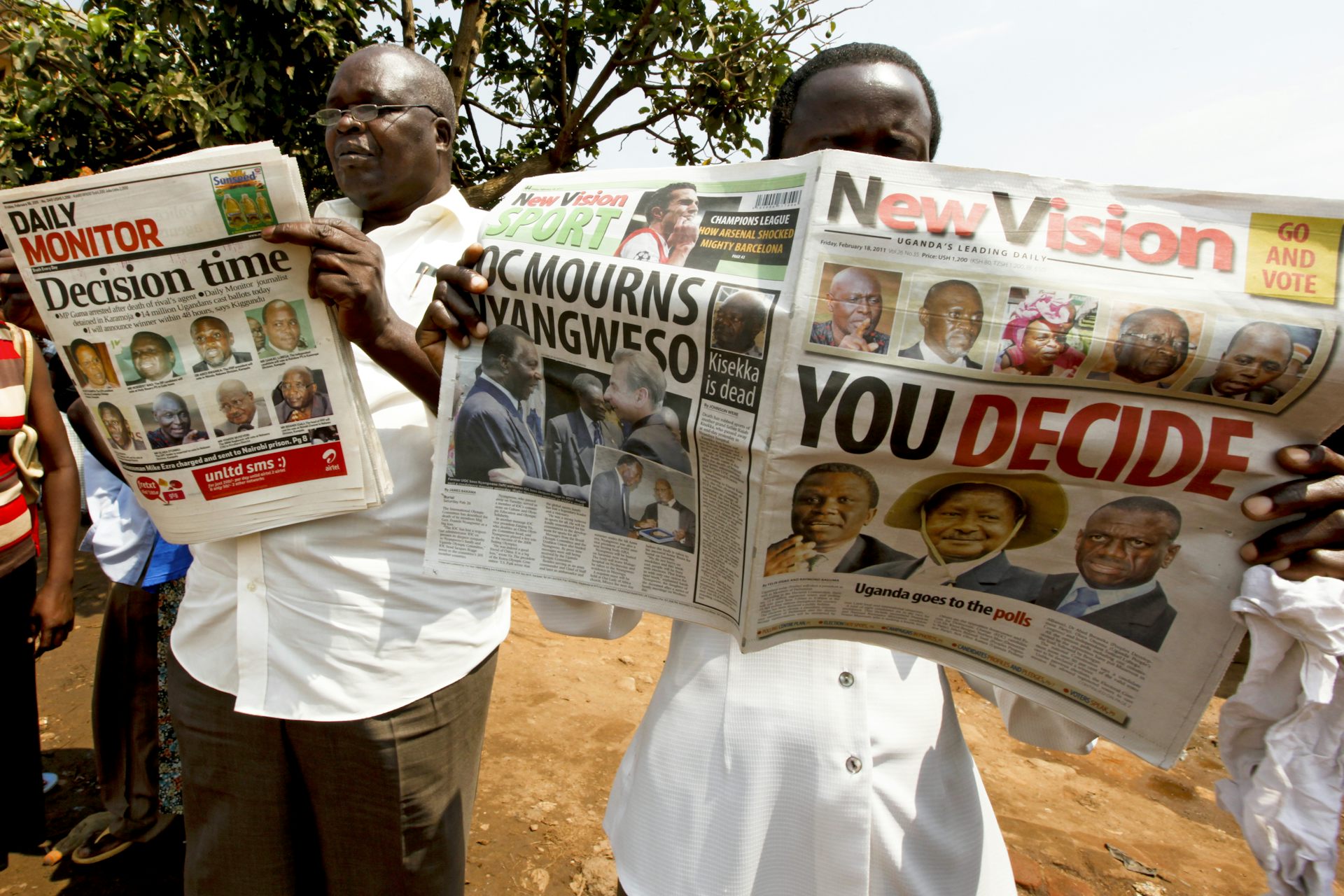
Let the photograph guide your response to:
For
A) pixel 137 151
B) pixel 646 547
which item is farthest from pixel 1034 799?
pixel 137 151

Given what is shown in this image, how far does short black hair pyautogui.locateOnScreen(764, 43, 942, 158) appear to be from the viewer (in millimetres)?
1064

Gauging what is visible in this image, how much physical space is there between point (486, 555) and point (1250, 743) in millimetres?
948

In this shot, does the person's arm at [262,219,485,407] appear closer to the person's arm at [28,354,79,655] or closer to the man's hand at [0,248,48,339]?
the man's hand at [0,248,48,339]

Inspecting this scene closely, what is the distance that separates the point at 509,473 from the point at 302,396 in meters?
A: 0.45

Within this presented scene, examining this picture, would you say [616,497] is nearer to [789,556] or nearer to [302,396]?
[789,556]

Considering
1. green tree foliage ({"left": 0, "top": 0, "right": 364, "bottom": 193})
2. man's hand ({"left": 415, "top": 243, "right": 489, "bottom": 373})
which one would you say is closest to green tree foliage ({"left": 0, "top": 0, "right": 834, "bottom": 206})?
green tree foliage ({"left": 0, "top": 0, "right": 364, "bottom": 193})

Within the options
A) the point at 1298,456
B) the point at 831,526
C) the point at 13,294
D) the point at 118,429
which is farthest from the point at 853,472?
the point at 13,294

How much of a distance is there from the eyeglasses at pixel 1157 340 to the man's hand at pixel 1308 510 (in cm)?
14

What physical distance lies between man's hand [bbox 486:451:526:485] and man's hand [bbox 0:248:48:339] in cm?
98

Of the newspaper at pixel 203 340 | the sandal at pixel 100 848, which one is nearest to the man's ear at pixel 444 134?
the newspaper at pixel 203 340

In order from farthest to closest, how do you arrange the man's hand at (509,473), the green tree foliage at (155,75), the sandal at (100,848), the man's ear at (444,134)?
Answer: 1. the green tree foliage at (155,75)
2. the sandal at (100,848)
3. the man's ear at (444,134)
4. the man's hand at (509,473)

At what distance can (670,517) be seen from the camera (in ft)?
3.24

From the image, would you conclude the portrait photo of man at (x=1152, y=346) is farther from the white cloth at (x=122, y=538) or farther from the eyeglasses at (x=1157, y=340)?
the white cloth at (x=122, y=538)

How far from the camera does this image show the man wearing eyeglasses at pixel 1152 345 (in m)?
0.75
